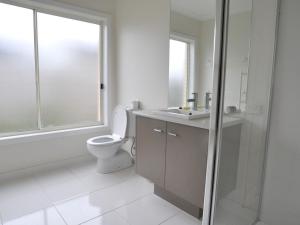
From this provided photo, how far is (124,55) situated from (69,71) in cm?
81

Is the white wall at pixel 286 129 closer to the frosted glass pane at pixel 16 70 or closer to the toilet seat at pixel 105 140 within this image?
the toilet seat at pixel 105 140

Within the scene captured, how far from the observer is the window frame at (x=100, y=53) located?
2619 millimetres

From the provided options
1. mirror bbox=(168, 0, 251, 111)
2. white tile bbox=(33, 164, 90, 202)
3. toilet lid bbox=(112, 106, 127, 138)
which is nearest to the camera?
mirror bbox=(168, 0, 251, 111)

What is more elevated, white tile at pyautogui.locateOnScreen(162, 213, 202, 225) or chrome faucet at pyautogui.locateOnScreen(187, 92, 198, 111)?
chrome faucet at pyautogui.locateOnScreen(187, 92, 198, 111)

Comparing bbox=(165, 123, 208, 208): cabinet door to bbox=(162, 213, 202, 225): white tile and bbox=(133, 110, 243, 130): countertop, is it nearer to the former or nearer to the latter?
bbox=(133, 110, 243, 130): countertop

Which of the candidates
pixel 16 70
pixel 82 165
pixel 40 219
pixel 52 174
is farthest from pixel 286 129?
pixel 16 70

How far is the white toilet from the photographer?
2.56 meters

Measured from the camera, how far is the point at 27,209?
1.94m

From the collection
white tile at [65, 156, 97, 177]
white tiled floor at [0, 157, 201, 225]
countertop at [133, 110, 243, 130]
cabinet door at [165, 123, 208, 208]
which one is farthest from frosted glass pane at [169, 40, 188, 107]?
white tile at [65, 156, 97, 177]

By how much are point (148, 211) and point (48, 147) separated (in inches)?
65.5

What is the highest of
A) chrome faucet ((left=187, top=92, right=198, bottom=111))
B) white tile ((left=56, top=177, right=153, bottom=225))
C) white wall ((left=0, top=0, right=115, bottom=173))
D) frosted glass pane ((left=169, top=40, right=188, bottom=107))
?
frosted glass pane ((left=169, top=40, right=188, bottom=107))

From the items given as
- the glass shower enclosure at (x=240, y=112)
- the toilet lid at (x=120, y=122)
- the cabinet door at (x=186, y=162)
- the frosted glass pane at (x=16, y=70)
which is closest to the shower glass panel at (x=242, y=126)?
the glass shower enclosure at (x=240, y=112)

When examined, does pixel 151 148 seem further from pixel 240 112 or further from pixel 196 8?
pixel 196 8

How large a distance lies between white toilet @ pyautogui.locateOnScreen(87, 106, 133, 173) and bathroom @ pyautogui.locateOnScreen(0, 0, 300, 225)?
2 centimetres
